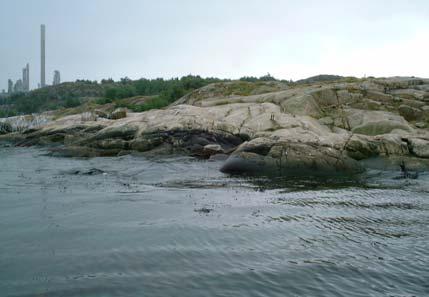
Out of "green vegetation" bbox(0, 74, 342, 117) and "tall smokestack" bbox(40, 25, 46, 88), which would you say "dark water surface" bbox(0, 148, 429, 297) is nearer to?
"green vegetation" bbox(0, 74, 342, 117)

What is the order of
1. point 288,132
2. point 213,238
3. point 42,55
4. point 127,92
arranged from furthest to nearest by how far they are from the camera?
point 42,55 < point 127,92 < point 288,132 < point 213,238

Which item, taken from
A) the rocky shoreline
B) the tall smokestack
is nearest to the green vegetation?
the tall smokestack

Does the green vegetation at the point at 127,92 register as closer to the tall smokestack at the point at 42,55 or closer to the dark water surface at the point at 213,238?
the tall smokestack at the point at 42,55

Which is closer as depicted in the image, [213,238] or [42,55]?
[213,238]

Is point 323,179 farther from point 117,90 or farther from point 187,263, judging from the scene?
point 117,90

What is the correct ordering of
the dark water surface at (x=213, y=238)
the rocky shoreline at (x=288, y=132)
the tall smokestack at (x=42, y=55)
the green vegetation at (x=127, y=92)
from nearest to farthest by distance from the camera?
the dark water surface at (x=213, y=238), the rocky shoreline at (x=288, y=132), the green vegetation at (x=127, y=92), the tall smokestack at (x=42, y=55)

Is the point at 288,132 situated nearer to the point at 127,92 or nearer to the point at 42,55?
the point at 127,92

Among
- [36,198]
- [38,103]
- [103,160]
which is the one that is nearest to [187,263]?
[36,198]

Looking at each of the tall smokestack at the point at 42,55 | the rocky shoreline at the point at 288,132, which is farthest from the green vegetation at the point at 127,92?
the rocky shoreline at the point at 288,132

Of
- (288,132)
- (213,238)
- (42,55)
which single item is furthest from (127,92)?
(213,238)

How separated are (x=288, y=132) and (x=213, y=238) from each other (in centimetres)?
1351

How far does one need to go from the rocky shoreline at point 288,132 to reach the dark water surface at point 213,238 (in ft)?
9.41

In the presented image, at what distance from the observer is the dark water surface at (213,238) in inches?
280

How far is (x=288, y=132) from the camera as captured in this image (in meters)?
22.4
